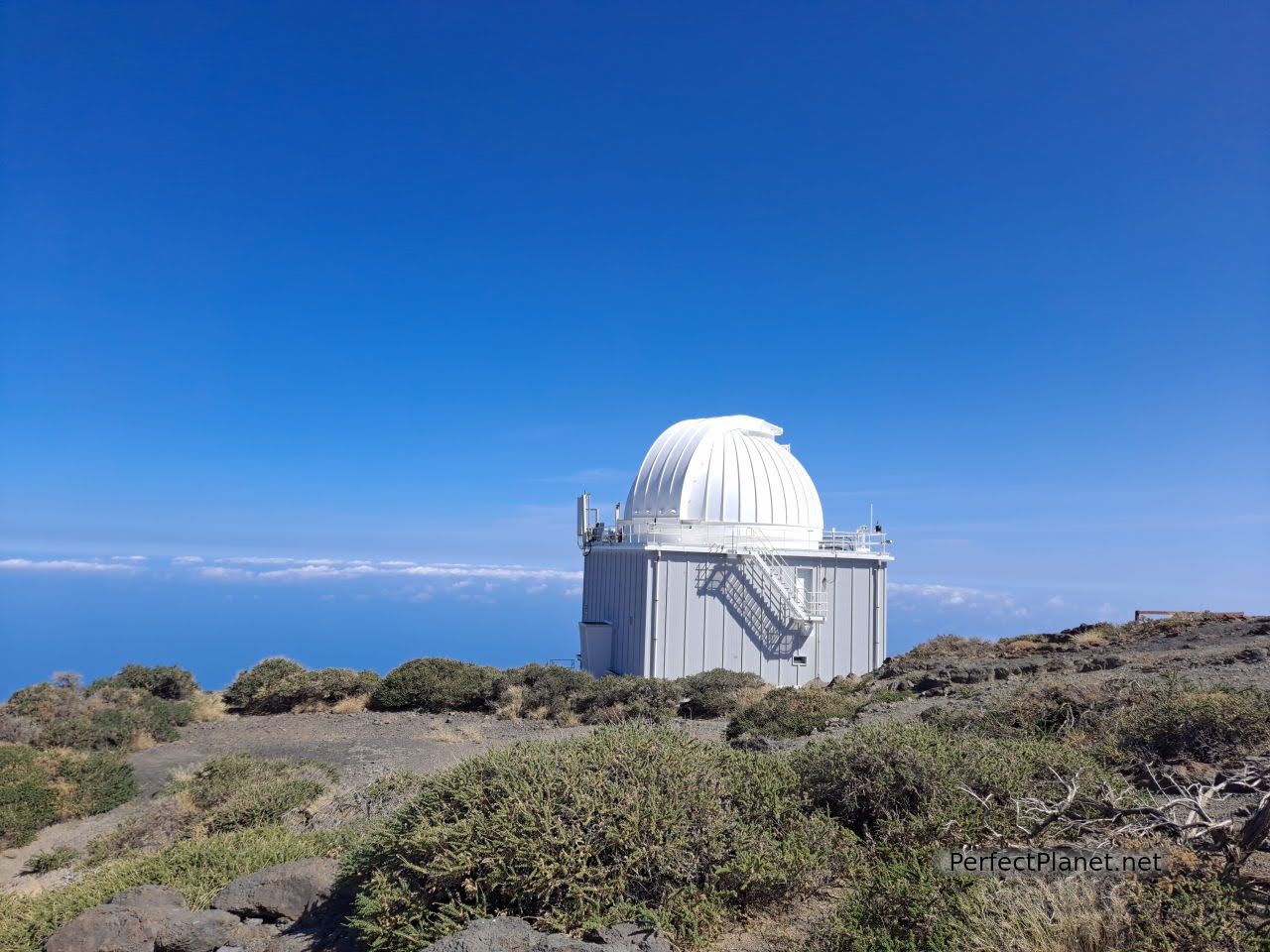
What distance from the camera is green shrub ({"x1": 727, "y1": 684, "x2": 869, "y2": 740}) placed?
11469 millimetres

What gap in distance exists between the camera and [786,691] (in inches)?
597

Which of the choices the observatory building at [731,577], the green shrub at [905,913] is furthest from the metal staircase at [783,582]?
the green shrub at [905,913]

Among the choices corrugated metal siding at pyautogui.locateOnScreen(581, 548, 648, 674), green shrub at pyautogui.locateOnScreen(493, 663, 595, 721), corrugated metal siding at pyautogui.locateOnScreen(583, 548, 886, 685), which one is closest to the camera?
green shrub at pyautogui.locateOnScreen(493, 663, 595, 721)

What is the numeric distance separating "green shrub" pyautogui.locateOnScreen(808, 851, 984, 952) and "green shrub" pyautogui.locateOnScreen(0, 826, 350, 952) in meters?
4.28

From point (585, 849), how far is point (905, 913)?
1.63m

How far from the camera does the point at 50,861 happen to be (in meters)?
8.02

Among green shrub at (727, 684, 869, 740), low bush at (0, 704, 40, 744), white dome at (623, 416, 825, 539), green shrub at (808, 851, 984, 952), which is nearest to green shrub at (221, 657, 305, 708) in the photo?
low bush at (0, 704, 40, 744)

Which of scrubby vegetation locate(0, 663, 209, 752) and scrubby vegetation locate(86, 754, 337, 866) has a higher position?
scrubby vegetation locate(86, 754, 337, 866)

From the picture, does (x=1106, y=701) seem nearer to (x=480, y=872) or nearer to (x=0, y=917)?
(x=480, y=872)

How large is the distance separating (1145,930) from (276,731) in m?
14.8

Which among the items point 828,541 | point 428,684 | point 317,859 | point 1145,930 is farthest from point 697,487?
point 1145,930

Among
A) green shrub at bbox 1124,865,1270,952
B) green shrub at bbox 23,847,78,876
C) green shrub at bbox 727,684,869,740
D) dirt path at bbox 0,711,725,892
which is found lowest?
dirt path at bbox 0,711,725,892

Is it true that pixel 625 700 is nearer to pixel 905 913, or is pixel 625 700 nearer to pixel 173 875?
pixel 173 875

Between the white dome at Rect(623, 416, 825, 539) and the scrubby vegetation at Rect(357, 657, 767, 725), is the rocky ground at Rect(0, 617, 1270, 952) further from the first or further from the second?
the white dome at Rect(623, 416, 825, 539)
